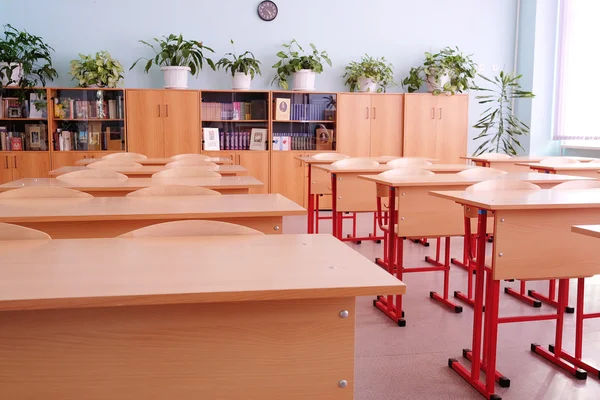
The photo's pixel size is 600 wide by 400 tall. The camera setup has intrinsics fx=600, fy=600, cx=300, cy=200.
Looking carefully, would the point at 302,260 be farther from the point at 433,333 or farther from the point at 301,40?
the point at 301,40

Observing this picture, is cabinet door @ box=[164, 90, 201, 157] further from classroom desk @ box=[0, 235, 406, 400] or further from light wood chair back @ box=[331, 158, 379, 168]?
classroom desk @ box=[0, 235, 406, 400]

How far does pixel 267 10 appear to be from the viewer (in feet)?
25.0

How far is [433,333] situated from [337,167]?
180 centimetres

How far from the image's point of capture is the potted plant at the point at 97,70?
270 inches

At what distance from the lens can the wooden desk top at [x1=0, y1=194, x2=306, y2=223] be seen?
86.0 inches

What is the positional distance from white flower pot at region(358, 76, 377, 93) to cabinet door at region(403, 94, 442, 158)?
1.44ft

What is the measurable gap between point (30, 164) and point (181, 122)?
5.94ft

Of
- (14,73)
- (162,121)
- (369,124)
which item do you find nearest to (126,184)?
(162,121)

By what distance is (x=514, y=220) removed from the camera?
7.95 ft

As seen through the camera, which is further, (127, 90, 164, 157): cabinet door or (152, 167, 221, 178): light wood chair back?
(127, 90, 164, 157): cabinet door

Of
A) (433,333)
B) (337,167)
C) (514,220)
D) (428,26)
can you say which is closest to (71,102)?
(337,167)

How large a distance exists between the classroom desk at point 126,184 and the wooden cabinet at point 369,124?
4.18m

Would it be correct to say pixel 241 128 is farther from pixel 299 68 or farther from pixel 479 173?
pixel 479 173

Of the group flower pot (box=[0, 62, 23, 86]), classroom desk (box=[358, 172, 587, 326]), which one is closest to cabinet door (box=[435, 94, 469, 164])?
classroom desk (box=[358, 172, 587, 326])
